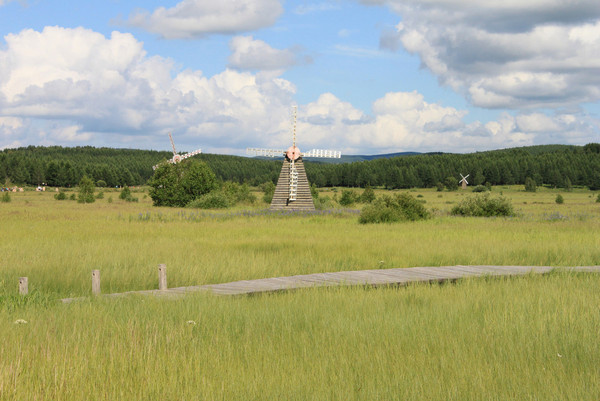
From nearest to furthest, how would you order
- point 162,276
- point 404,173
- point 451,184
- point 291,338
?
point 291,338, point 162,276, point 451,184, point 404,173

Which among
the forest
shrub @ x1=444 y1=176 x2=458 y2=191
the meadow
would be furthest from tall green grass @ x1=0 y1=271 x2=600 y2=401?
shrub @ x1=444 y1=176 x2=458 y2=191

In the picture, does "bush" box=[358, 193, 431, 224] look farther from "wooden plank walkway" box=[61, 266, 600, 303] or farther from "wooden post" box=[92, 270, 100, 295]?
"wooden post" box=[92, 270, 100, 295]

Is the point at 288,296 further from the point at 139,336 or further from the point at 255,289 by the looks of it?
the point at 139,336

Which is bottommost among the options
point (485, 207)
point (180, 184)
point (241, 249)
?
point (241, 249)

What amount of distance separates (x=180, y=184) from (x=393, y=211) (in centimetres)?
3213

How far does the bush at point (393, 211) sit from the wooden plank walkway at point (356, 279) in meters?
19.2

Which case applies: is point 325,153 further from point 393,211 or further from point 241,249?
point 241,249

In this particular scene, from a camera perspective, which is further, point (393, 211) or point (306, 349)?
point (393, 211)

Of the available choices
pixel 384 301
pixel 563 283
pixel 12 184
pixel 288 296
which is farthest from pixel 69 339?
pixel 12 184

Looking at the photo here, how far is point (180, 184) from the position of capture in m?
61.7

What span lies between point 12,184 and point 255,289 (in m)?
144

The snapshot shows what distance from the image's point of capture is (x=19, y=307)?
10859mm

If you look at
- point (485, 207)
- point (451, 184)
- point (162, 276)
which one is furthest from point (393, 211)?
point (451, 184)

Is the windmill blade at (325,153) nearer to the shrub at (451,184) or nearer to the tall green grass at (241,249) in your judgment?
the tall green grass at (241,249)
